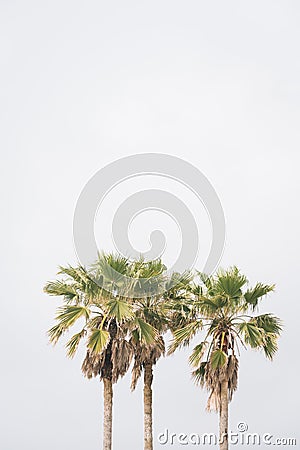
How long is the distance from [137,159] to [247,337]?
42.2ft

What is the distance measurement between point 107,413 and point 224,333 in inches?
193

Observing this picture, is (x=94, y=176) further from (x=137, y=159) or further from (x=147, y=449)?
(x=147, y=449)

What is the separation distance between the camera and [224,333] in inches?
991

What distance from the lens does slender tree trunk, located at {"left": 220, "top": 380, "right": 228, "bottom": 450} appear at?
24062 mm

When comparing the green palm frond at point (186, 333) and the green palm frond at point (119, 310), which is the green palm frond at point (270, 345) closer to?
the green palm frond at point (186, 333)

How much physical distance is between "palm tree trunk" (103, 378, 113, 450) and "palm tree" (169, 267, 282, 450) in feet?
8.44

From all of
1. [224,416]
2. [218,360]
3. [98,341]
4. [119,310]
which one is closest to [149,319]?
[119,310]

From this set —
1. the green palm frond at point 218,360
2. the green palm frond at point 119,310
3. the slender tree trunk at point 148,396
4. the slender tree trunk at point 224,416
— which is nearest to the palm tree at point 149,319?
the slender tree trunk at point 148,396

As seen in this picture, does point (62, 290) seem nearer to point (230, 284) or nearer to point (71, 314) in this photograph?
point (71, 314)

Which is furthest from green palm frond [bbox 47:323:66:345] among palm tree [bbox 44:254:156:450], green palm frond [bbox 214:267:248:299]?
green palm frond [bbox 214:267:248:299]
